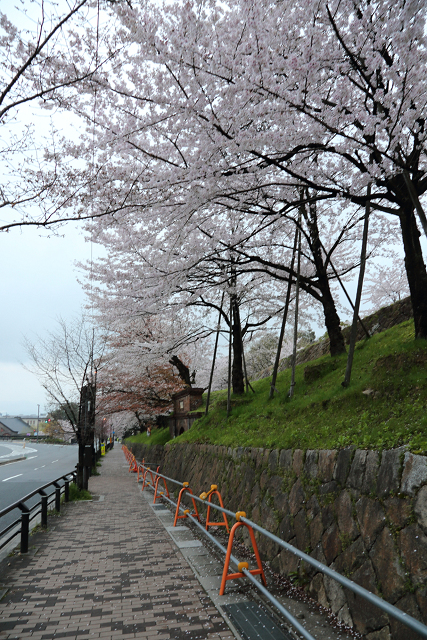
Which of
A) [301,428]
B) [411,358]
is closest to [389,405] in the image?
[411,358]

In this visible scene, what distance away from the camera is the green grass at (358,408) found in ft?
16.1

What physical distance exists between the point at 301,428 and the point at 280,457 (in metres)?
0.71

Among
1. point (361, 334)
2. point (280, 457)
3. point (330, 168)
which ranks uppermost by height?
point (330, 168)

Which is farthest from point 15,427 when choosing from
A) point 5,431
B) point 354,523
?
point 354,523

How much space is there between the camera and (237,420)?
11945 millimetres

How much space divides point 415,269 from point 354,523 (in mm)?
4668

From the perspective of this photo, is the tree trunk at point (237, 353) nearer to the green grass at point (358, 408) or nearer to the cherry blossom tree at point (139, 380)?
the green grass at point (358, 408)

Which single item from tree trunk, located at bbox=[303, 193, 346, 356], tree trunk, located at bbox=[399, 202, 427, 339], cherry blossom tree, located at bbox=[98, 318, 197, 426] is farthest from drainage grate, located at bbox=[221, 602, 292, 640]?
cherry blossom tree, located at bbox=[98, 318, 197, 426]

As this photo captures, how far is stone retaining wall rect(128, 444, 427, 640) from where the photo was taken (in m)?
3.52

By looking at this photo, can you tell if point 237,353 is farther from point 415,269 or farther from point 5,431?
point 5,431

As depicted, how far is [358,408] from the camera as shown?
6391mm

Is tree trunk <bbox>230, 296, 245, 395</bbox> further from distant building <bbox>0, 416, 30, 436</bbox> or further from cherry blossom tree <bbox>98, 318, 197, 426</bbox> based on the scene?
distant building <bbox>0, 416, 30, 436</bbox>

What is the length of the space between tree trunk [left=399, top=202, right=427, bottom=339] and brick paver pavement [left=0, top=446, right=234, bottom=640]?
5.49 meters

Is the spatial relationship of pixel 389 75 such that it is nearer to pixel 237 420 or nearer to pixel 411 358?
Answer: pixel 411 358
